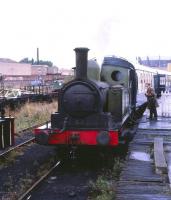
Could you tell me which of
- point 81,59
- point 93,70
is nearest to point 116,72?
point 93,70

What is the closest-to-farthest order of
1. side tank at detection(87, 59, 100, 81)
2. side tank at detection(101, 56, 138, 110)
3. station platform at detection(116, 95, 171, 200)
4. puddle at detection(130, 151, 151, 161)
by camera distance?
station platform at detection(116, 95, 171, 200), side tank at detection(87, 59, 100, 81), puddle at detection(130, 151, 151, 161), side tank at detection(101, 56, 138, 110)

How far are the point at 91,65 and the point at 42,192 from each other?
136 inches

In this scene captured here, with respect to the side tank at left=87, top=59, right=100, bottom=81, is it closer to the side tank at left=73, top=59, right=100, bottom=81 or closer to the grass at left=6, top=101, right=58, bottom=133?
the side tank at left=73, top=59, right=100, bottom=81

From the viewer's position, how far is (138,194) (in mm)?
6746

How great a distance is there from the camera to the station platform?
6.77 m

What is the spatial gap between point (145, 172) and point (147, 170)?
18cm

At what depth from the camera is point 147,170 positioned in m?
8.44

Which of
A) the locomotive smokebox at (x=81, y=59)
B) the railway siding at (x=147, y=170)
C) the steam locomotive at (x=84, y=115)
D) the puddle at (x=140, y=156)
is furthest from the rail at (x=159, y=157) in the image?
the locomotive smokebox at (x=81, y=59)

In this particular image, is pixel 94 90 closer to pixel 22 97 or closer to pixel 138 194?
pixel 138 194

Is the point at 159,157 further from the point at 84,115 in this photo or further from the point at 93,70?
the point at 93,70

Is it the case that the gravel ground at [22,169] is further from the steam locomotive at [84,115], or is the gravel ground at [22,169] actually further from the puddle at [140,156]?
the puddle at [140,156]

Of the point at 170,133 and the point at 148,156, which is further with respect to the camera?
the point at 170,133

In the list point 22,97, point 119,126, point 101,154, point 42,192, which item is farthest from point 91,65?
point 22,97

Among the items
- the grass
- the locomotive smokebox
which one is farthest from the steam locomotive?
the grass
